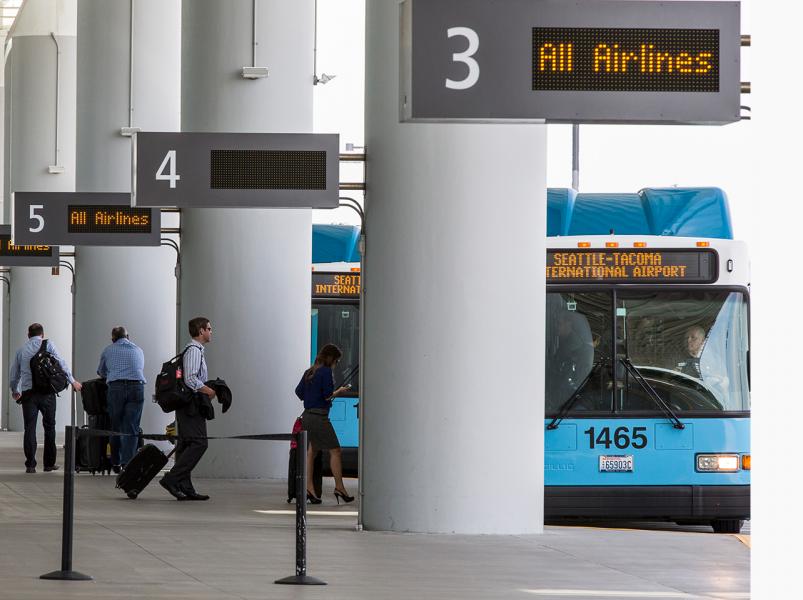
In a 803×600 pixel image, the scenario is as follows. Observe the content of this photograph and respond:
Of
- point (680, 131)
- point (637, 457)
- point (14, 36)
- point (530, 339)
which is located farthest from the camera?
point (680, 131)

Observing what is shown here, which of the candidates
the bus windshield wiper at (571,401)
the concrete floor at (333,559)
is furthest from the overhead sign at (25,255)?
the bus windshield wiper at (571,401)

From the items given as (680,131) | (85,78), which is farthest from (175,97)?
(680,131)

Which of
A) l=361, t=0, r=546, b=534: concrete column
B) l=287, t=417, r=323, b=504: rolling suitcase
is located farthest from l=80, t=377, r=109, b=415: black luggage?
l=361, t=0, r=546, b=534: concrete column

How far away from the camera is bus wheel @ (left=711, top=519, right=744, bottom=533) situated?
15.7 m

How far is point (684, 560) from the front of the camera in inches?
449

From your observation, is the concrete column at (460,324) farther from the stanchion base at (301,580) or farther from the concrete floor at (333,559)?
the stanchion base at (301,580)

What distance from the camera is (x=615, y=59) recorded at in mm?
8211

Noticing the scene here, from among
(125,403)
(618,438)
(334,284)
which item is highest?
(334,284)

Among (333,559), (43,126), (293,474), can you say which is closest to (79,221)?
(293,474)

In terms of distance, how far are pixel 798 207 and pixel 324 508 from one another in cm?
1184

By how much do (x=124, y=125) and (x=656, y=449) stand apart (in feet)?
35.5

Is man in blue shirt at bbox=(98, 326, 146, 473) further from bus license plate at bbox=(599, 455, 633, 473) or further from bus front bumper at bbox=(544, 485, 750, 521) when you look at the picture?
bus license plate at bbox=(599, 455, 633, 473)

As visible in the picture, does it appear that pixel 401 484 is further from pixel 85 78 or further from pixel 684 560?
pixel 85 78

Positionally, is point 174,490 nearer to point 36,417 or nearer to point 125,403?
point 125,403
